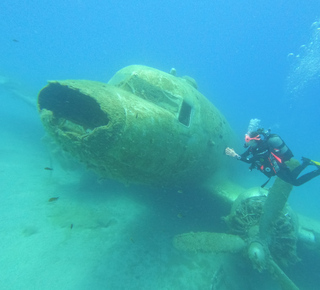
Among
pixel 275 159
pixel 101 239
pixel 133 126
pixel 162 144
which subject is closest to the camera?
pixel 133 126

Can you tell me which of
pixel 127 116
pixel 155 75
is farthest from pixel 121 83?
pixel 127 116

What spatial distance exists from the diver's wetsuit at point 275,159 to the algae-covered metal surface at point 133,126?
64.5 inches

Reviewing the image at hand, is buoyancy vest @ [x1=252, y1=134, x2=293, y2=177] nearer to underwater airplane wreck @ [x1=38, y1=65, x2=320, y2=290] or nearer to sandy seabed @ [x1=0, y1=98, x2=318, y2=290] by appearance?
underwater airplane wreck @ [x1=38, y1=65, x2=320, y2=290]

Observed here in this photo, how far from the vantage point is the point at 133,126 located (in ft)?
12.9

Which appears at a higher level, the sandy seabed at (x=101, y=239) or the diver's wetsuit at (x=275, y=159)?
the diver's wetsuit at (x=275, y=159)

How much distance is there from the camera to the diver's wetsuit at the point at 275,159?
5.12 metres

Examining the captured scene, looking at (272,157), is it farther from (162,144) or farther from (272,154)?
(162,144)

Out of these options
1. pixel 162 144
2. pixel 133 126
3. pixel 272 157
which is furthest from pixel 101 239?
pixel 272 157

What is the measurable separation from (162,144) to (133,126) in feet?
3.48

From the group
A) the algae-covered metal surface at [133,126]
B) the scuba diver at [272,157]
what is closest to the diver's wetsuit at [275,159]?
the scuba diver at [272,157]

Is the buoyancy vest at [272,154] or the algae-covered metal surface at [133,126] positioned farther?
the buoyancy vest at [272,154]

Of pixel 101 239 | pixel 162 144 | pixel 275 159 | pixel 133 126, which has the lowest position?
pixel 101 239

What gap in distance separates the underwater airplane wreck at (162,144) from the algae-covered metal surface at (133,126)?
18 millimetres

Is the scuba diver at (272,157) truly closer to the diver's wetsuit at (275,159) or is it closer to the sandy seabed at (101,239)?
the diver's wetsuit at (275,159)
